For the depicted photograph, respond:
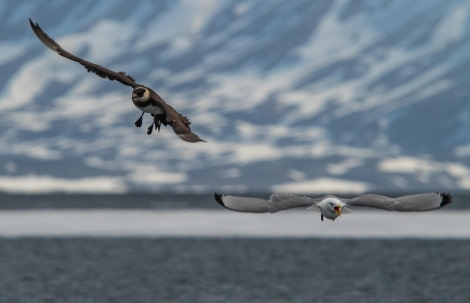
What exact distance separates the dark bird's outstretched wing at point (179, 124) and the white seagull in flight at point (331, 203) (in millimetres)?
1051

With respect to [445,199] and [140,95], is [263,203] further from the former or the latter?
[445,199]

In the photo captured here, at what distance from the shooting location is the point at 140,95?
1506 centimetres

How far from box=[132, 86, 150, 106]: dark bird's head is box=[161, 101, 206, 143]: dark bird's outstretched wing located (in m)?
0.31

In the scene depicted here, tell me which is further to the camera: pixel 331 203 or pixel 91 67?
pixel 91 67

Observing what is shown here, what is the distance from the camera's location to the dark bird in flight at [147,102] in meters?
14.6
